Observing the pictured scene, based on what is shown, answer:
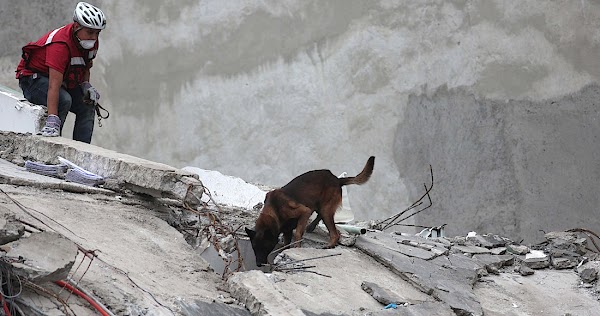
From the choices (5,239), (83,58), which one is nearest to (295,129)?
(83,58)

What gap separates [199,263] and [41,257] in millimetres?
1212

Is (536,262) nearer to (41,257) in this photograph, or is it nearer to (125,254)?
(125,254)

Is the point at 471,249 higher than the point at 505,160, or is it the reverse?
the point at 505,160

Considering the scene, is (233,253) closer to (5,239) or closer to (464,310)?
(464,310)

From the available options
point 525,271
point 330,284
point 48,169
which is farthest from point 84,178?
point 525,271

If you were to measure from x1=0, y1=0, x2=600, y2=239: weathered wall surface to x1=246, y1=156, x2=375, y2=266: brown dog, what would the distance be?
16.3 ft

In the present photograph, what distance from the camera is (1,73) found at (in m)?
12.5

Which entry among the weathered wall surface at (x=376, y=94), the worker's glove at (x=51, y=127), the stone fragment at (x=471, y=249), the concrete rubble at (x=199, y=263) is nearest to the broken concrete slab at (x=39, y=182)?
the concrete rubble at (x=199, y=263)

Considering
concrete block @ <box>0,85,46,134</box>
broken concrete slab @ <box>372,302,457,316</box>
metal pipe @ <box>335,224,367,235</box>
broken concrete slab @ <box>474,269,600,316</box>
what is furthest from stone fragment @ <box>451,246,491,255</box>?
concrete block @ <box>0,85,46,134</box>

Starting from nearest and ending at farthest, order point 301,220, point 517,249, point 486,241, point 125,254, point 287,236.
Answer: point 125,254
point 301,220
point 287,236
point 517,249
point 486,241

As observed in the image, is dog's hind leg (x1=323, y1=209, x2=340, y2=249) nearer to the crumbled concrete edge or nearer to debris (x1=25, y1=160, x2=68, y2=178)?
the crumbled concrete edge

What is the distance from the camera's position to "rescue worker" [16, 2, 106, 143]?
256 inches

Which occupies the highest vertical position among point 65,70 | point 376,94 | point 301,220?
point 376,94

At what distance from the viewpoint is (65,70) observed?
6680mm
